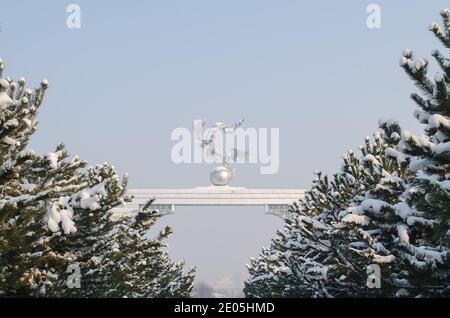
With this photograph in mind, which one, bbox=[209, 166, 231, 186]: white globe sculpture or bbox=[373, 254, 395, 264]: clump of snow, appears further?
bbox=[209, 166, 231, 186]: white globe sculpture

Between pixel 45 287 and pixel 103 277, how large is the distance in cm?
546

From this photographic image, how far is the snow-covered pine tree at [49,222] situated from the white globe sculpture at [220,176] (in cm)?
9362

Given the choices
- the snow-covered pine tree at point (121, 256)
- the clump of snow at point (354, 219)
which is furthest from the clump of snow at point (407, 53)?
the snow-covered pine tree at point (121, 256)

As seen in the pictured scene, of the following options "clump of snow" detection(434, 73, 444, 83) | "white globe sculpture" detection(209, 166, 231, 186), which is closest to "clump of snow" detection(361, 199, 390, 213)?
"clump of snow" detection(434, 73, 444, 83)

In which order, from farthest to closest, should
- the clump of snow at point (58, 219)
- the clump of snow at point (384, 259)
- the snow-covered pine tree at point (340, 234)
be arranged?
the snow-covered pine tree at point (340, 234), the clump of snow at point (384, 259), the clump of snow at point (58, 219)

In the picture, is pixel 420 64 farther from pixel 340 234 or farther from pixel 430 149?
pixel 340 234

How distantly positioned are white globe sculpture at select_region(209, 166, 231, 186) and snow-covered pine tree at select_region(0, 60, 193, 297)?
307 ft

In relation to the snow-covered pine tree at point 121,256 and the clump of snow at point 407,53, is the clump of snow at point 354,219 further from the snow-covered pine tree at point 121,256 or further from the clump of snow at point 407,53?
the snow-covered pine tree at point 121,256

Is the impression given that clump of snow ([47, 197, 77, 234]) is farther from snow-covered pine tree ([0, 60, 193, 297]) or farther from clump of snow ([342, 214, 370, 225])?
clump of snow ([342, 214, 370, 225])

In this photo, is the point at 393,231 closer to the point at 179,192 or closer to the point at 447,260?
the point at 447,260

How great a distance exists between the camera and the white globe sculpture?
4678 inches

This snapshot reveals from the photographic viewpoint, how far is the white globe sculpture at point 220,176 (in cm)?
11881

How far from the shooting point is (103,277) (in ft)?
66.7
